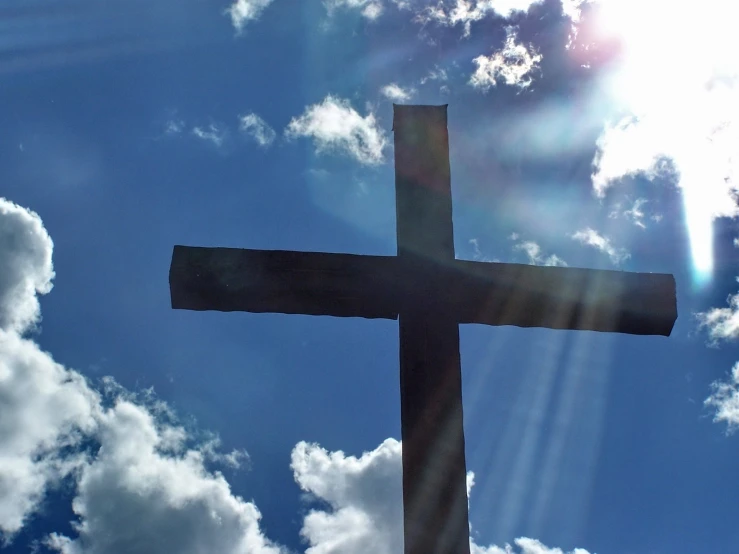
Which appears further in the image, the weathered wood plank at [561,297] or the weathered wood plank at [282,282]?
the weathered wood plank at [561,297]

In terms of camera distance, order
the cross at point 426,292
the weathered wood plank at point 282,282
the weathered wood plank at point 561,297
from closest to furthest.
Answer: the cross at point 426,292, the weathered wood plank at point 282,282, the weathered wood plank at point 561,297

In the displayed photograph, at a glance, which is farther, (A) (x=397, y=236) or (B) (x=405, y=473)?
(A) (x=397, y=236)

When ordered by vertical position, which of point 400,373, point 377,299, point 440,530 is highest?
point 377,299

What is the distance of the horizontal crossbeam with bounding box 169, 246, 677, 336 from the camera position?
17.4ft

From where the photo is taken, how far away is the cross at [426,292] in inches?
194

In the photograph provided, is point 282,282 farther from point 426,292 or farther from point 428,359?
point 428,359

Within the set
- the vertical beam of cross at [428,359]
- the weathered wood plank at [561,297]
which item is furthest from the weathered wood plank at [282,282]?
the weathered wood plank at [561,297]

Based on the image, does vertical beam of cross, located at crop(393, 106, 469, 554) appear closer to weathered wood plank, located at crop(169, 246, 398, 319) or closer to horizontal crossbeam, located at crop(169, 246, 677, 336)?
horizontal crossbeam, located at crop(169, 246, 677, 336)

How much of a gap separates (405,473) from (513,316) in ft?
4.33

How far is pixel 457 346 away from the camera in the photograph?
5195 mm

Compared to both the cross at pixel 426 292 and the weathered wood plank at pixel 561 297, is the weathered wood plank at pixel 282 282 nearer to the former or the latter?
the cross at pixel 426 292

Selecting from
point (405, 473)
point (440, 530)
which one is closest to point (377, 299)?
point (405, 473)

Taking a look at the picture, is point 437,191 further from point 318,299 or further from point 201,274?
point 201,274

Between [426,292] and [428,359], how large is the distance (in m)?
0.46
